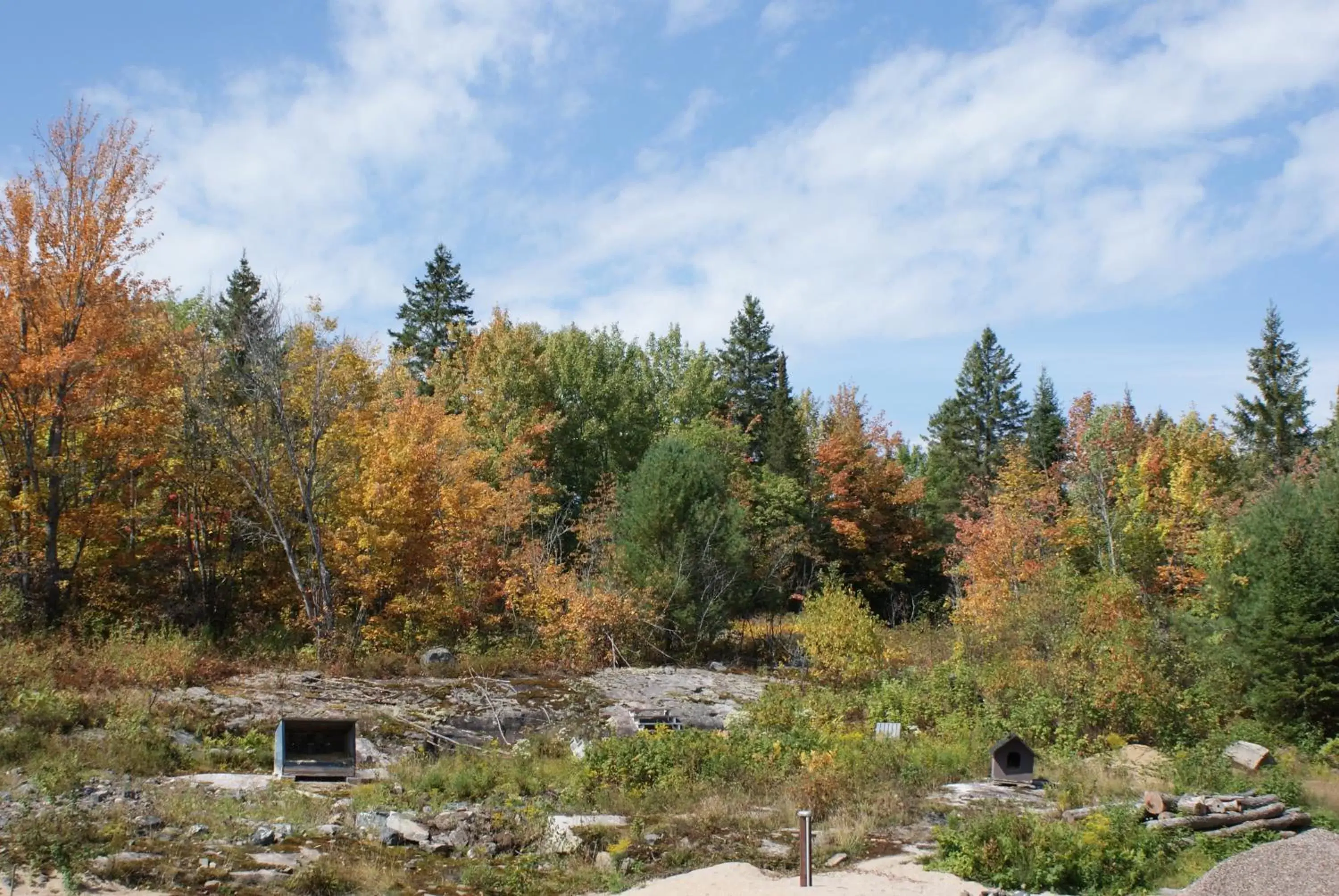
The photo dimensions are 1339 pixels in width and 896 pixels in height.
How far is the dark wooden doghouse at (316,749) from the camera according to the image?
14234 mm

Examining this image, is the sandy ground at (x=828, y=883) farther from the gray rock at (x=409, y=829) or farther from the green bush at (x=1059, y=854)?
the gray rock at (x=409, y=829)

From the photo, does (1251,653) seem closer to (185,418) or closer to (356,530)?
(356,530)

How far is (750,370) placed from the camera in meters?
51.7

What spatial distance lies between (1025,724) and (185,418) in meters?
19.5

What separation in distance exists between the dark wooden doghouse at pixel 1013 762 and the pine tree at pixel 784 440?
25.4m

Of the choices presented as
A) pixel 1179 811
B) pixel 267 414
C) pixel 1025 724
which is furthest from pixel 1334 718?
pixel 267 414

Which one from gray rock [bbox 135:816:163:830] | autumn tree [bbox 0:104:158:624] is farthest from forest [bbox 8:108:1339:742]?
gray rock [bbox 135:816:163:830]

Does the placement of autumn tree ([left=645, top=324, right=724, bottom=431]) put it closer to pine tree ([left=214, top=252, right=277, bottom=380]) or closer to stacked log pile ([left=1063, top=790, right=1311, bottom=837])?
pine tree ([left=214, top=252, right=277, bottom=380])

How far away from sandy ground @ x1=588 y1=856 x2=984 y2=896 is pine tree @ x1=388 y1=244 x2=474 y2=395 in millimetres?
41531

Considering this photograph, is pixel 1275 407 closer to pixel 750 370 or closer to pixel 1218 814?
pixel 750 370

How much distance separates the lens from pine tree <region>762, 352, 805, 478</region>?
1596 inches

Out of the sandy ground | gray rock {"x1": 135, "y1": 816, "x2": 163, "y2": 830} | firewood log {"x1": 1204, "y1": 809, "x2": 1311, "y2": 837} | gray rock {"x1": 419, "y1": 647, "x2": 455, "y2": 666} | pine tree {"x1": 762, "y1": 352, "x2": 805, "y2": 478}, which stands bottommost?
the sandy ground

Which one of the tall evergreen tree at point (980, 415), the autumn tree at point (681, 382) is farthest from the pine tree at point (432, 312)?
the tall evergreen tree at point (980, 415)

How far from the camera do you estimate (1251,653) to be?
18594mm
